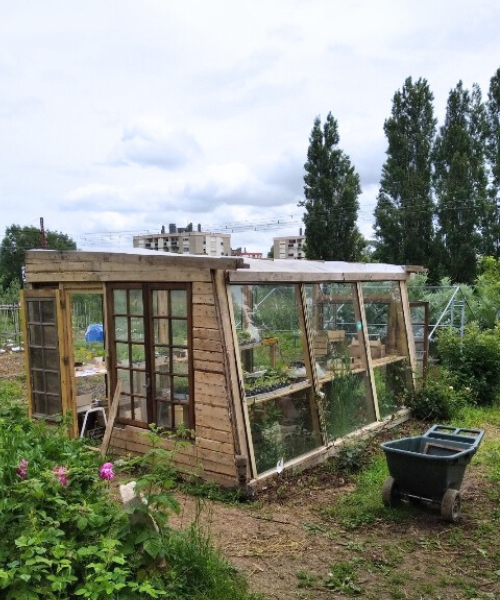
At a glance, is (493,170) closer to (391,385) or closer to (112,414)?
(391,385)

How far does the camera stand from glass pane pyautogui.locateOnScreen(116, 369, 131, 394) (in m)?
6.08

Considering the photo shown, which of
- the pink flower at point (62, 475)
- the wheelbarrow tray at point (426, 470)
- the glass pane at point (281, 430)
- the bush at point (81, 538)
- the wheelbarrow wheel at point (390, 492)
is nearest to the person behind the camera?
the bush at point (81, 538)

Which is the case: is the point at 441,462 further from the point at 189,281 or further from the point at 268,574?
the point at 189,281

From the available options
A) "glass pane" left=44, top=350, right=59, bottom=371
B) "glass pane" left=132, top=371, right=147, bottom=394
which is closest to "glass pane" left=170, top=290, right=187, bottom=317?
"glass pane" left=132, top=371, right=147, bottom=394

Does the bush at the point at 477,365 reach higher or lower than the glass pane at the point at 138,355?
lower

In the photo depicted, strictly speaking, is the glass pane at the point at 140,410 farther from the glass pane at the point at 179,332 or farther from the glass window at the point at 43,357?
the glass window at the point at 43,357

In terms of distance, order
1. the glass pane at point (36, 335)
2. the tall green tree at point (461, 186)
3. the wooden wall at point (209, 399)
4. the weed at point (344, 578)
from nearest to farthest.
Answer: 1. the weed at point (344, 578)
2. the wooden wall at point (209, 399)
3. the glass pane at point (36, 335)
4. the tall green tree at point (461, 186)

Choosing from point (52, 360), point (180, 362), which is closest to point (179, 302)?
point (180, 362)

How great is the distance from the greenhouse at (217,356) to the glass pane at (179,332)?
0.02 metres

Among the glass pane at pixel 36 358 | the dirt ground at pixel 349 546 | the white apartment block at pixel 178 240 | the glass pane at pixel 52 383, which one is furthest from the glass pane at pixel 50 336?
the white apartment block at pixel 178 240

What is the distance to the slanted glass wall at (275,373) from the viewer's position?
541cm

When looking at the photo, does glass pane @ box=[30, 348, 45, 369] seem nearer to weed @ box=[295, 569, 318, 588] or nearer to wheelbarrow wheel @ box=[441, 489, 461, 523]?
weed @ box=[295, 569, 318, 588]

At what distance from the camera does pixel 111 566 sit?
2516mm

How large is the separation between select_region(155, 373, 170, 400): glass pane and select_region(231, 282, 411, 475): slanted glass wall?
0.92m
